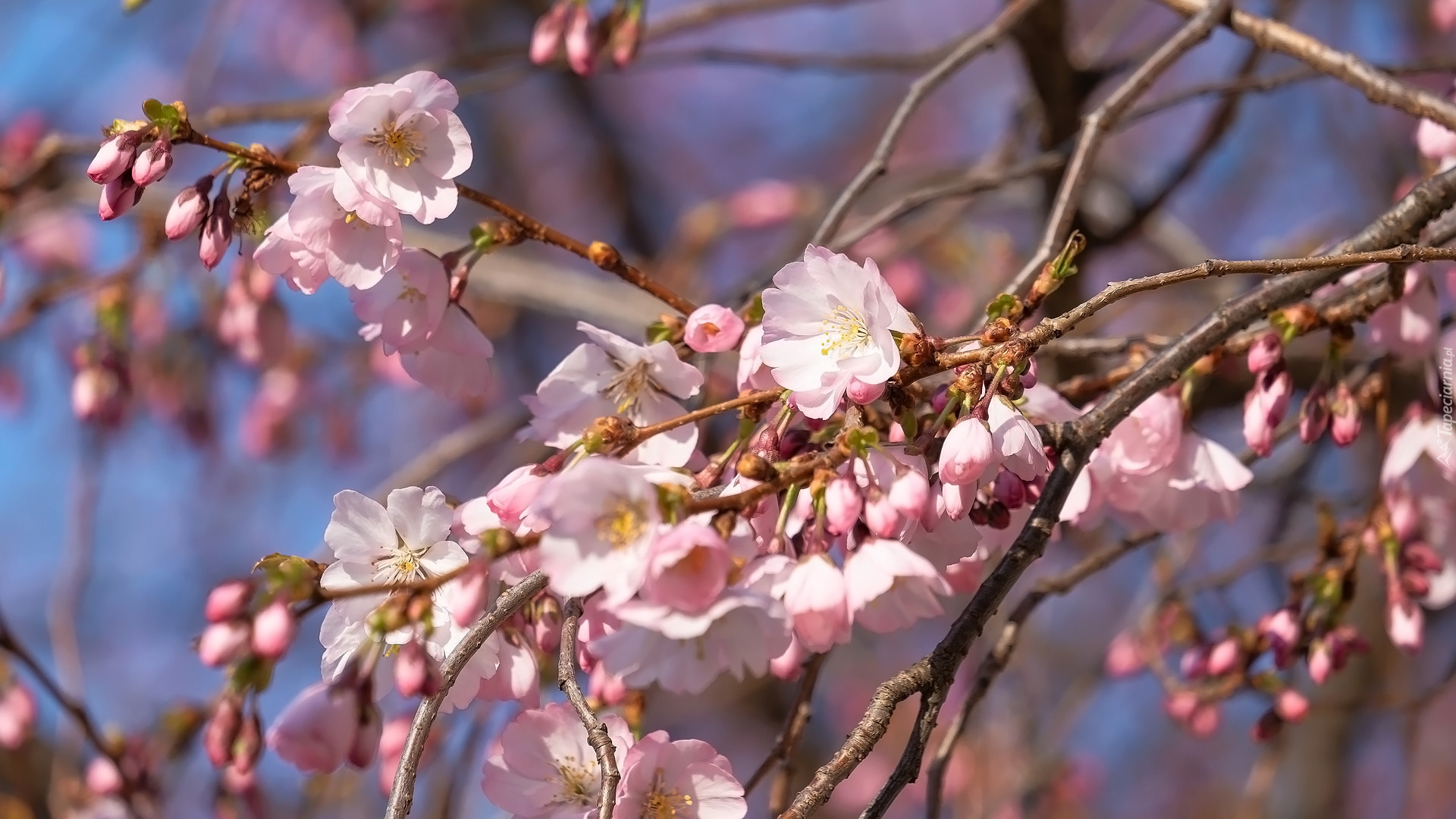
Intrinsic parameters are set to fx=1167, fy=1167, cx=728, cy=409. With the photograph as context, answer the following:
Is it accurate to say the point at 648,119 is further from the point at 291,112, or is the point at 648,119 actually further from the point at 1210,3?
the point at 1210,3

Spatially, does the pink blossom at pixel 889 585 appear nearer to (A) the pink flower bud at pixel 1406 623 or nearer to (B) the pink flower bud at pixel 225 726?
(B) the pink flower bud at pixel 225 726

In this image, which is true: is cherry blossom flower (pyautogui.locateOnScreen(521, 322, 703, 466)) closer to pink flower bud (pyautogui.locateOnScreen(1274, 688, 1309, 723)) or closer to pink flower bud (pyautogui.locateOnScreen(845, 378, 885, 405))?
pink flower bud (pyautogui.locateOnScreen(845, 378, 885, 405))

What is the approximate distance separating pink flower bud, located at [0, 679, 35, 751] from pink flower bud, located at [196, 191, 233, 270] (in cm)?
146

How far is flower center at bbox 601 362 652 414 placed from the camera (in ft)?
4.18

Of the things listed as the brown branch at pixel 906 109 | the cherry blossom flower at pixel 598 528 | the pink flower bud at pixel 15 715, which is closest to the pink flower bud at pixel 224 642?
the cherry blossom flower at pixel 598 528

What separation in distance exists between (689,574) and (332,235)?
0.63 meters

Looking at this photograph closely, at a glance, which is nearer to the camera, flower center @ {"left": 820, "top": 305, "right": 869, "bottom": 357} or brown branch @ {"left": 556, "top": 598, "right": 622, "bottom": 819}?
brown branch @ {"left": 556, "top": 598, "right": 622, "bottom": 819}

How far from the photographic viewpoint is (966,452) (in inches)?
38.8

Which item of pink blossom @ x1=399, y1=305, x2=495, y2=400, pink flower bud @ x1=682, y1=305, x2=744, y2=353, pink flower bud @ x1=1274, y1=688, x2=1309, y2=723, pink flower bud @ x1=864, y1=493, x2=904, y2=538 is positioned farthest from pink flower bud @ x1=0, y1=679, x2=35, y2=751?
pink flower bud @ x1=1274, y1=688, x2=1309, y2=723

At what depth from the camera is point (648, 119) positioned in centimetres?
668

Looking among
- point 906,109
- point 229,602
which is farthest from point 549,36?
point 229,602

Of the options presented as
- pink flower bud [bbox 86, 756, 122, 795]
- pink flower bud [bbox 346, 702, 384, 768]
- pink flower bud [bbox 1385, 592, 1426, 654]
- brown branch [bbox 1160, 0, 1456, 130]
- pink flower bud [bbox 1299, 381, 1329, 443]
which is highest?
brown branch [bbox 1160, 0, 1456, 130]

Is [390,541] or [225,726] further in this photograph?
[390,541]

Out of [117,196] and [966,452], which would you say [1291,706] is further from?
[117,196]
